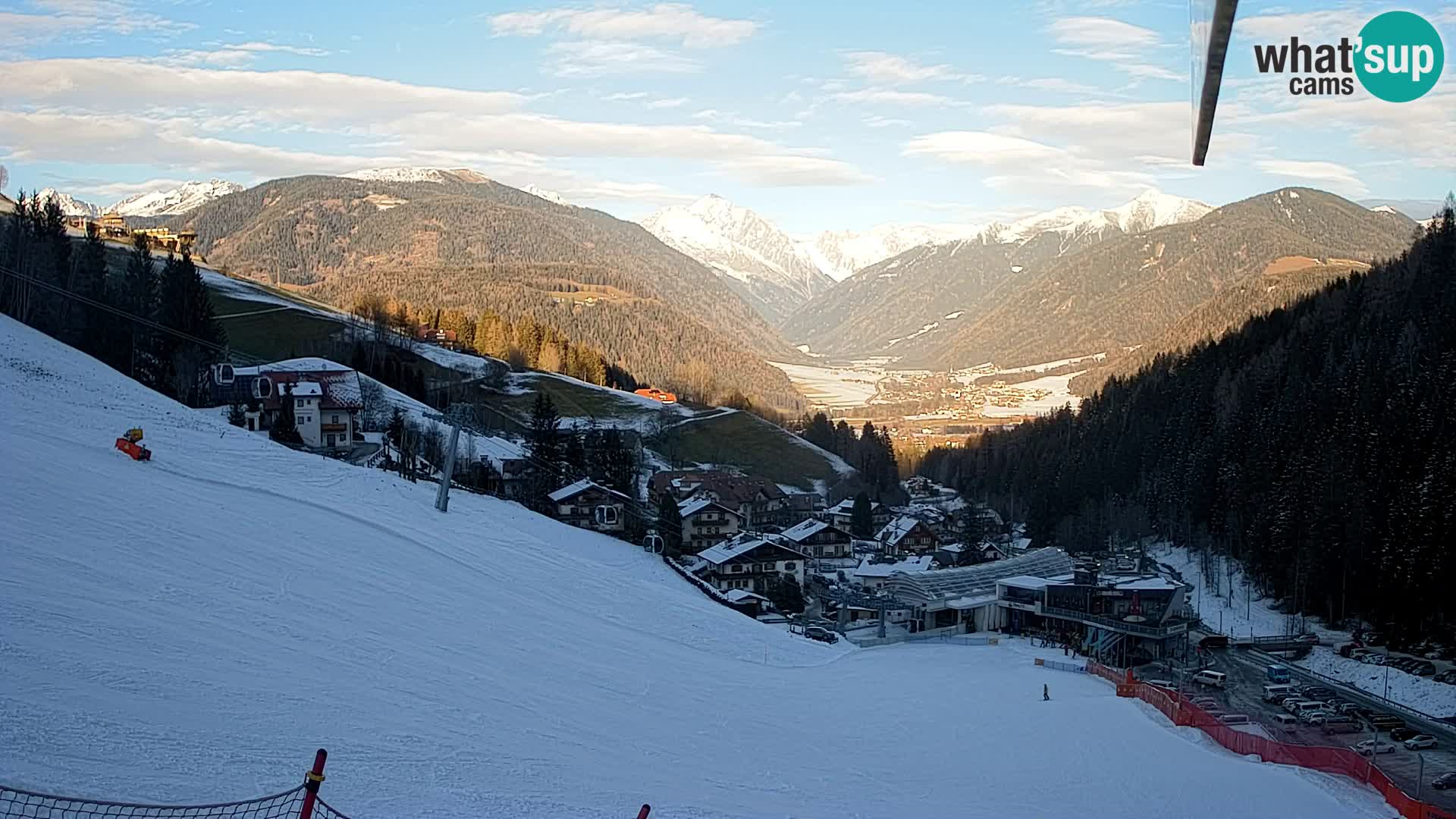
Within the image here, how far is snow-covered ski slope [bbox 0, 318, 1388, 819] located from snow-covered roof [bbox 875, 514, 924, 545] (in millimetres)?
31831

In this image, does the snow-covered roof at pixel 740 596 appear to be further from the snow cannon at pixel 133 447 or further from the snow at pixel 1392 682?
the snow cannon at pixel 133 447

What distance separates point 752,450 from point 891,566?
3841 centimetres

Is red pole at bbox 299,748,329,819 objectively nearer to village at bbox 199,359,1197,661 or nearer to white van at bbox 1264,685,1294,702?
white van at bbox 1264,685,1294,702

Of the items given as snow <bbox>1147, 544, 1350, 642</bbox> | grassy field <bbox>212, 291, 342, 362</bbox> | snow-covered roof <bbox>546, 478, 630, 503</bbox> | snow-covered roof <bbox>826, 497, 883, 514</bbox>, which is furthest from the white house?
grassy field <bbox>212, 291, 342, 362</bbox>

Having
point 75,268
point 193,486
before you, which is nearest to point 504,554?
point 193,486

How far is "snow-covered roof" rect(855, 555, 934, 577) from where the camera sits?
1879 inches

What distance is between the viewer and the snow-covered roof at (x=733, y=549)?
4512 centimetres

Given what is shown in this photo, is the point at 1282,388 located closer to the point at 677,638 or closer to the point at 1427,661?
the point at 1427,661

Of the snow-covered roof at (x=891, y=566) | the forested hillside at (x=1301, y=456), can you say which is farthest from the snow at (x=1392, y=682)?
the snow-covered roof at (x=891, y=566)

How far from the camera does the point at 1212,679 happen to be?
96.6ft

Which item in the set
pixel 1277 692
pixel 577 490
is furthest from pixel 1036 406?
pixel 1277 692

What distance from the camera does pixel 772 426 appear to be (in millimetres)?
96062

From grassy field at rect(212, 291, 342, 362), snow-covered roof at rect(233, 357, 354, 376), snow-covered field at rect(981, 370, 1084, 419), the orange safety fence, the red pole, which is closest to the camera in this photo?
the red pole

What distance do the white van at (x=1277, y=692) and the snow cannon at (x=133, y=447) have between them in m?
25.3
